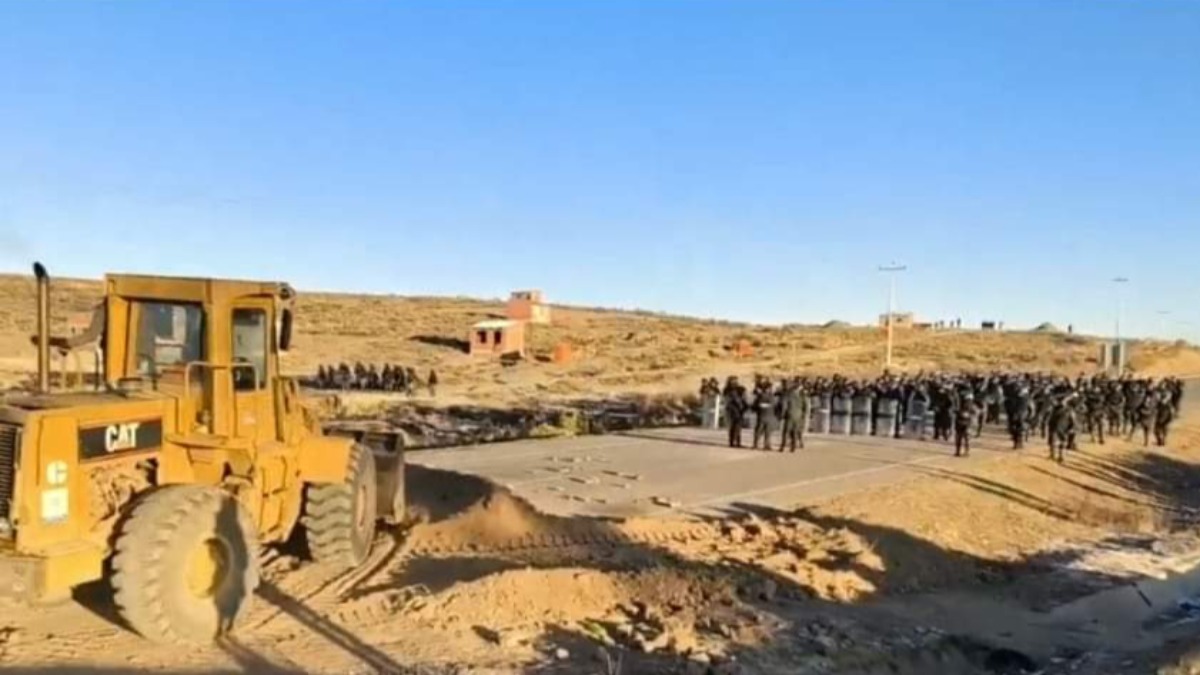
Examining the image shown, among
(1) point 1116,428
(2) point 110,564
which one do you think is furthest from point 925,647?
(1) point 1116,428

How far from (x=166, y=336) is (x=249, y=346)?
2.47 ft

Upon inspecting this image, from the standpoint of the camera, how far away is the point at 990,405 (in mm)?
36750

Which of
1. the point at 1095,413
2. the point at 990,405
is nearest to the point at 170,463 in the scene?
the point at 1095,413

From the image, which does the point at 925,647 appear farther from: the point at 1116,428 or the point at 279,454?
the point at 1116,428

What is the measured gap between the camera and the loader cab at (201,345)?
11.1 metres

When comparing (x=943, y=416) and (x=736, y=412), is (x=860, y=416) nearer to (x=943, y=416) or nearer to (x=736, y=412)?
(x=943, y=416)

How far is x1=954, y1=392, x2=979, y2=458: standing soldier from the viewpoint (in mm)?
29031

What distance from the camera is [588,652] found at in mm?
10930

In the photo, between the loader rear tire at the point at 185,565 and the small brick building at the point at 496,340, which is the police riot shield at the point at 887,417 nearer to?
the loader rear tire at the point at 185,565

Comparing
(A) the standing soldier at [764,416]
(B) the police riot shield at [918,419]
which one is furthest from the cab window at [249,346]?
(B) the police riot shield at [918,419]

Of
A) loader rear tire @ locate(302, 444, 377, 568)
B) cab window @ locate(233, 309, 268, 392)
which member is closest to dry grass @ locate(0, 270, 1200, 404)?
loader rear tire @ locate(302, 444, 377, 568)

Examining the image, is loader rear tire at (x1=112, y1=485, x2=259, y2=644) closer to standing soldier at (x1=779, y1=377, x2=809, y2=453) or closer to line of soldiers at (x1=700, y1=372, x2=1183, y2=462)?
standing soldier at (x1=779, y1=377, x2=809, y2=453)

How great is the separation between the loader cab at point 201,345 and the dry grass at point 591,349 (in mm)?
34398

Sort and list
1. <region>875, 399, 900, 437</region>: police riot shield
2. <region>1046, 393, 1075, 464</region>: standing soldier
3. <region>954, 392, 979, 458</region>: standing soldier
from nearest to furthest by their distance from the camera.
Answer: <region>954, 392, 979, 458</region>: standing soldier, <region>1046, 393, 1075, 464</region>: standing soldier, <region>875, 399, 900, 437</region>: police riot shield
